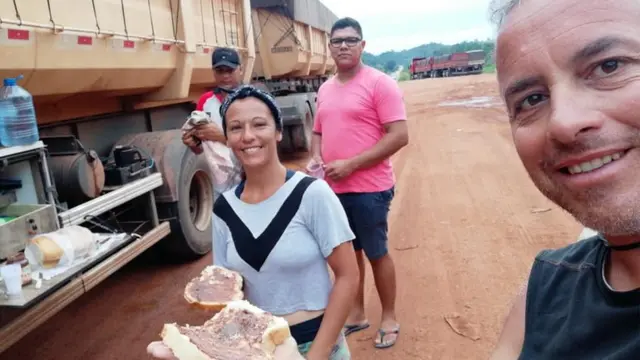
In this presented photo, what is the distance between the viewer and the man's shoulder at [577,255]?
3.86 ft

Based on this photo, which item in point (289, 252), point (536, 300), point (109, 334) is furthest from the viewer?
point (109, 334)

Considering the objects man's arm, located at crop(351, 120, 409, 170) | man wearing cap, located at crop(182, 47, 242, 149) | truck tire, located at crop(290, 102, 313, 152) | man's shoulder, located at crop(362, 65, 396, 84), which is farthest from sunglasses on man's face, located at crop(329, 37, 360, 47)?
truck tire, located at crop(290, 102, 313, 152)

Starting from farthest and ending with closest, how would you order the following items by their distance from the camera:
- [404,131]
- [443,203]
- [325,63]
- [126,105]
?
1. [325,63]
2. [443,203]
3. [126,105]
4. [404,131]

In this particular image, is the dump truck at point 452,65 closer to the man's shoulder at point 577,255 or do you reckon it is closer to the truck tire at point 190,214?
the truck tire at point 190,214

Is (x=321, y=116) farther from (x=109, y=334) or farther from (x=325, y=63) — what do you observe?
(x=325, y=63)

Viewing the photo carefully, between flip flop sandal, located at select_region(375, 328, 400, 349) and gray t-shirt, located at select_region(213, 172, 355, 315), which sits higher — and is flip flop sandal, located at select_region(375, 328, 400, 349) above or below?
below

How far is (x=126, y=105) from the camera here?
4.93 metres

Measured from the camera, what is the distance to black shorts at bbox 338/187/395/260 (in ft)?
10.6

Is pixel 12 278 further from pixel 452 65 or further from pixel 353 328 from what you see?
pixel 452 65

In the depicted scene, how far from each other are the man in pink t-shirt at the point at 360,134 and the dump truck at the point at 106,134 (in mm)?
1585

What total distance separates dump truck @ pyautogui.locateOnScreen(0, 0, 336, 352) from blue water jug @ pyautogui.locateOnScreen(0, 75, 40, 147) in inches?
3.5

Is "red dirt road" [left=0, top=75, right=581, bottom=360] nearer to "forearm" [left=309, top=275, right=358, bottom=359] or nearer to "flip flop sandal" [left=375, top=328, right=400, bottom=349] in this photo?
"flip flop sandal" [left=375, top=328, right=400, bottom=349]

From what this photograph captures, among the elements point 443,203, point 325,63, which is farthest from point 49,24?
point 325,63

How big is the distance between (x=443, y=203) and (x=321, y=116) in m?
3.67
